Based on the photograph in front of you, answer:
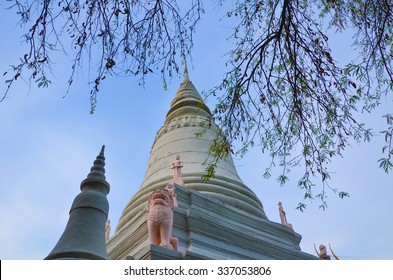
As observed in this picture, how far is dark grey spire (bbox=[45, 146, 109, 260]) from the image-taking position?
322cm

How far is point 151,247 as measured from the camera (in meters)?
6.95

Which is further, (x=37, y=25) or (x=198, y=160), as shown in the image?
(x=198, y=160)

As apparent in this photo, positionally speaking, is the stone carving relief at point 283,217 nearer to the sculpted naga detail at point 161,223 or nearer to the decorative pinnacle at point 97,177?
the sculpted naga detail at point 161,223

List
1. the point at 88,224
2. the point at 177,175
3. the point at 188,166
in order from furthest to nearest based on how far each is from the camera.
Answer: the point at 188,166 → the point at 177,175 → the point at 88,224

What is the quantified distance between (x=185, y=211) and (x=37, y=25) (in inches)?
232

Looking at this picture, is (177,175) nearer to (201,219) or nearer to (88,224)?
(201,219)

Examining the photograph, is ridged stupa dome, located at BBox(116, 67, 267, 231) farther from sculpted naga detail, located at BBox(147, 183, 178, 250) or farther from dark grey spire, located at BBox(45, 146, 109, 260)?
dark grey spire, located at BBox(45, 146, 109, 260)

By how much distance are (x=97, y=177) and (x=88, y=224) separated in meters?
0.60

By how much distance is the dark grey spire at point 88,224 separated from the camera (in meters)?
3.22

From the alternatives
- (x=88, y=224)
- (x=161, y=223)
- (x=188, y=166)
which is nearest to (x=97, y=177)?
(x=88, y=224)

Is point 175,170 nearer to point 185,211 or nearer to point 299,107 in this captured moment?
point 185,211

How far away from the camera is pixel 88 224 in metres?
3.48

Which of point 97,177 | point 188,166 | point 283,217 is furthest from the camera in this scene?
point 188,166
